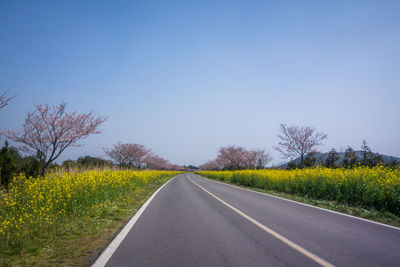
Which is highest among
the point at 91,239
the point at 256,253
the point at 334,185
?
the point at 334,185

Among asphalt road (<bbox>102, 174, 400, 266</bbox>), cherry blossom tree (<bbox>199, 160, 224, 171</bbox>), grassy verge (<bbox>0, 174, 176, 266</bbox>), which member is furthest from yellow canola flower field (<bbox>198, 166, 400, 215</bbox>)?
cherry blossom tree (<bbox>199, 160, 224, 171</bbox>)

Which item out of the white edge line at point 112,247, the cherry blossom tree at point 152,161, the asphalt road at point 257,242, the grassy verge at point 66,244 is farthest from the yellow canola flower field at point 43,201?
the cherry blossom tree at point 152,161

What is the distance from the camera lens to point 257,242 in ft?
12.9

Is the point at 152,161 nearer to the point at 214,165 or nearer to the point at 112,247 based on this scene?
the point at 214,165

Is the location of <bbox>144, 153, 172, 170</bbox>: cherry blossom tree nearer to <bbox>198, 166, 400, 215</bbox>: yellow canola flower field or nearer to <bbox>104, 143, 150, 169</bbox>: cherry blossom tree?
<bbox>104, 143, 150, 169</bbox>: cherry blossom tree

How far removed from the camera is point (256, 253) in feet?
11.1

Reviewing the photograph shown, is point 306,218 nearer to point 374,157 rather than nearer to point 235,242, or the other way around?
point 235,242

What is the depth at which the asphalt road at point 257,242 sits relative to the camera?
315 cm

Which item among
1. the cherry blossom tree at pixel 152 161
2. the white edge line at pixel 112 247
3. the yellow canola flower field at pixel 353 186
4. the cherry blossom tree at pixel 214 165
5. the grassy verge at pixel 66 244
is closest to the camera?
the white edge line at pixel 112 247

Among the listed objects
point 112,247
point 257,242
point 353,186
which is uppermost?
point 353,186

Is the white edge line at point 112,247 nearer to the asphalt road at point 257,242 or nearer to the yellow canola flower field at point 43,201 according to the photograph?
the asphalt road at point 257,242

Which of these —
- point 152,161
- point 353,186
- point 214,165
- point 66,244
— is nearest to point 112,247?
point 66,244

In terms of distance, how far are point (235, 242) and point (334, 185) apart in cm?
828

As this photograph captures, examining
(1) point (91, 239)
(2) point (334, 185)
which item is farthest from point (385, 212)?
(1) point (91, 239)
